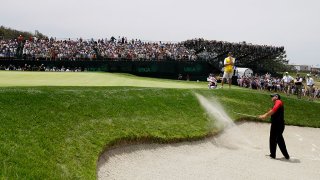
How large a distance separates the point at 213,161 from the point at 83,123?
4.81 metres

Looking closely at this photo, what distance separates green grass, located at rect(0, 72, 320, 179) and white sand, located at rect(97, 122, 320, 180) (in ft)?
1.64

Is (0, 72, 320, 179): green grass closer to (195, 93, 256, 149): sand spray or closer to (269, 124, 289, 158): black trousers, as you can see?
(195, 93, 256, 149): sand spray

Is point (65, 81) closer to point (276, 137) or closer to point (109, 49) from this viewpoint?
point (276, 137)

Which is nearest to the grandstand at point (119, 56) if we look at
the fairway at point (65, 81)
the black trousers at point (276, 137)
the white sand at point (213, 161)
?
the fairway at point (65, 81)

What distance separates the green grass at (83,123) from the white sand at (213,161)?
0.50 metres

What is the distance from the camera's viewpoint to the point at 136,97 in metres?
19.7

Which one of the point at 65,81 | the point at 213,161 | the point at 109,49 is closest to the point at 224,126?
the point at 213,161

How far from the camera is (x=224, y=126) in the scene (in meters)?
20.2

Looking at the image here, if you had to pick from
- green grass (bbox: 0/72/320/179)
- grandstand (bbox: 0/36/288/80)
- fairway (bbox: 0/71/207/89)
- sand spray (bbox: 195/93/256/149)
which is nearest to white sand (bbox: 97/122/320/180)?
sand spray (bbox: 195/93/256/149)

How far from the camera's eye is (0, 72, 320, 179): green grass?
34.2 feet

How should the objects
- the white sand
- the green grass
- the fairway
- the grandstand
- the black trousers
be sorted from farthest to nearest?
the grandstand < the fairway < the black trousers < the white sand < the green grass

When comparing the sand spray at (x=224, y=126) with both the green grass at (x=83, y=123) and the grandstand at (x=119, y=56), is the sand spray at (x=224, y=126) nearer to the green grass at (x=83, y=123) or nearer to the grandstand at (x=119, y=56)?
the green grass at (x=83, y=123)

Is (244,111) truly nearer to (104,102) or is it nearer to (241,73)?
(104,102)

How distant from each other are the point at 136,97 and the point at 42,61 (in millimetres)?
28232
